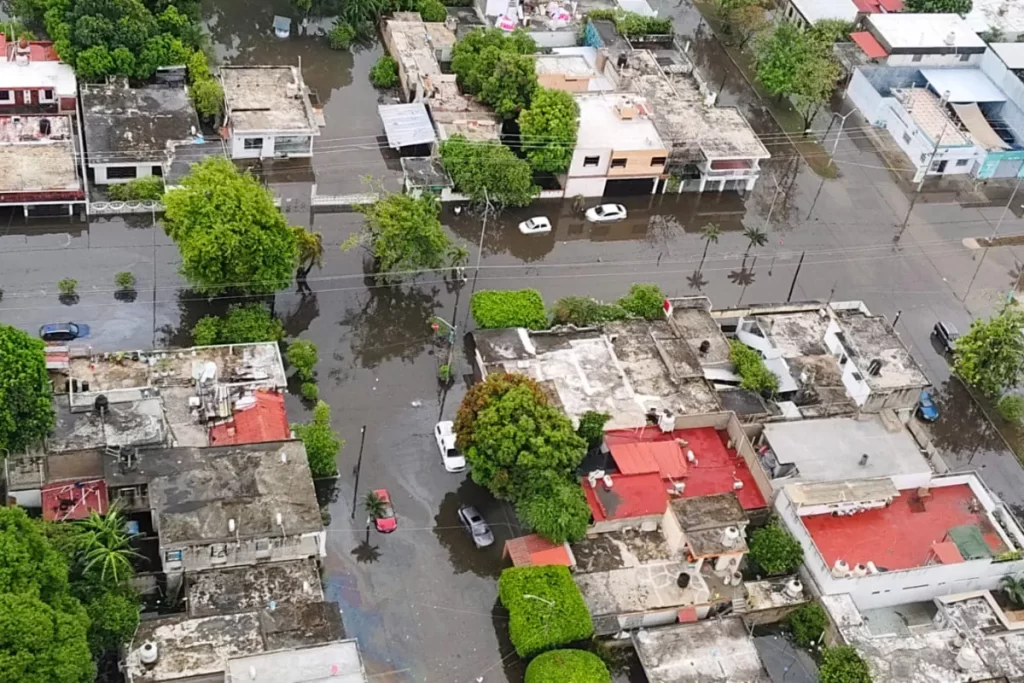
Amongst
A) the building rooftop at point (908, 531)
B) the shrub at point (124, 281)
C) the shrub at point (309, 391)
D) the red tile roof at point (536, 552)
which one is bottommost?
the shrub at point (309, 391)

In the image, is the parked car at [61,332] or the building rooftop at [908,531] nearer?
the building rooftop at [908,531]

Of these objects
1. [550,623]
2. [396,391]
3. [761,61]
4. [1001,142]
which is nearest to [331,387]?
[396,391]

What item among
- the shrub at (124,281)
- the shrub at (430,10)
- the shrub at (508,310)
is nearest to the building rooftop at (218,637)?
the shrub at (508,310)

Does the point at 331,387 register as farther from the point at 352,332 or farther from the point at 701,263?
the point at 701,263

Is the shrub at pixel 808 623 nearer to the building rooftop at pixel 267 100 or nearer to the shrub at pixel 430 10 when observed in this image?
the building rooftop at pixel 267 100

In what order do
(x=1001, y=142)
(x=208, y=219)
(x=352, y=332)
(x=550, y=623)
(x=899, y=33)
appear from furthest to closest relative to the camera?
(x=899, y=33), (x=1001, y=142), (x=352, y=332), (x=208, y=219), (x=550, y=623)

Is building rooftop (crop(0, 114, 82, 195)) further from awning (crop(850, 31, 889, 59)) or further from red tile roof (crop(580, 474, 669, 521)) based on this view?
awning (crop(850, 31, 889, 59))

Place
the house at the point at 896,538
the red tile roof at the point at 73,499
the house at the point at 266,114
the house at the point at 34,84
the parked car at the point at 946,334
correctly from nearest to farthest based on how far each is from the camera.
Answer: the red tile roof at the point at 73,499, the house at the point at 896,538, the parked car at the point at 946,334, the house at the point at 266,114, the house at the point at 34,84

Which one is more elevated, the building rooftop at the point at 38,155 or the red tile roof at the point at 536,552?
the building rooftop at the point at 38,155
